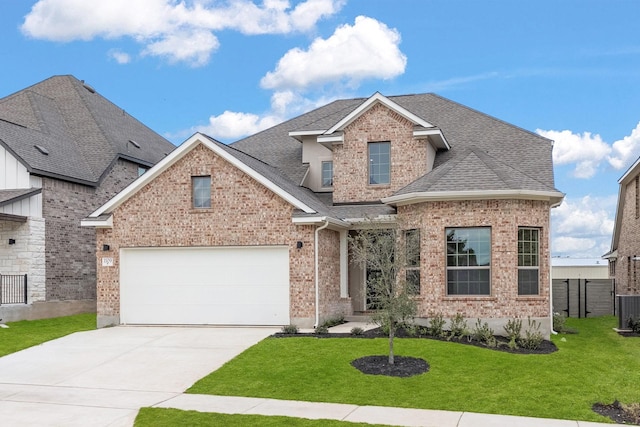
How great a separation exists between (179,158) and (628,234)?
1878cm

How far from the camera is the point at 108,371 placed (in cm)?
1364

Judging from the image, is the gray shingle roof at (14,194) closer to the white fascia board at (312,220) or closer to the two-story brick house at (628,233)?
the white fascia board at (312,220)

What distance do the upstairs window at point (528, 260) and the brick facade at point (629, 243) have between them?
9.39m

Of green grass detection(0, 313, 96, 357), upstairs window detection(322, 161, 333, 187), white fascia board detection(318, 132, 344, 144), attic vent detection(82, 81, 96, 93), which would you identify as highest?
attic vent detection(82, 81, 96, 93)

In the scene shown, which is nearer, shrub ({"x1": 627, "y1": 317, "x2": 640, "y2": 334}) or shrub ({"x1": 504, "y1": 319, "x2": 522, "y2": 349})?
shrub ({"x1": 504, "y1": 319, "x2": 522, "y2": 349})

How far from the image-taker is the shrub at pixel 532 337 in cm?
1546

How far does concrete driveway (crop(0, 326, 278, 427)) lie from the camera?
10.7m

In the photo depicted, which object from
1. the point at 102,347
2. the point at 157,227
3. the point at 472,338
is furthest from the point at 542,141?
the point at 102,347

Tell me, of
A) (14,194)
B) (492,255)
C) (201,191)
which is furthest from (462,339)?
(14,194)

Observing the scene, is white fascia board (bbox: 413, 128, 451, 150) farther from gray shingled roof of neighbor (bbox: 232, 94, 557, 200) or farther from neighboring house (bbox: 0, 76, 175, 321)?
neighboring house (bbox: 0, 76, 175, 321)

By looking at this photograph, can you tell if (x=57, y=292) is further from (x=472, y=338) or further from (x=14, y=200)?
(x=472, y=338)

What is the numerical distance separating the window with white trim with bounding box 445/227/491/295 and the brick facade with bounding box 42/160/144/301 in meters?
14.6

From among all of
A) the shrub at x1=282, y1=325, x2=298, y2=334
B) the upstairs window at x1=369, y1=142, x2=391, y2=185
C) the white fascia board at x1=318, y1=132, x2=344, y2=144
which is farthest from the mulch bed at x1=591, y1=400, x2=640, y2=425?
the white fascia board at x1=318, y1=132, x2=344, y2=144

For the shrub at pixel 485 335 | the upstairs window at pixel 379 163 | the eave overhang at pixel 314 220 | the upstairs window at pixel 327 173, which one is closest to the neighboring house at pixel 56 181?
the upstairs window at pixel 327 173
